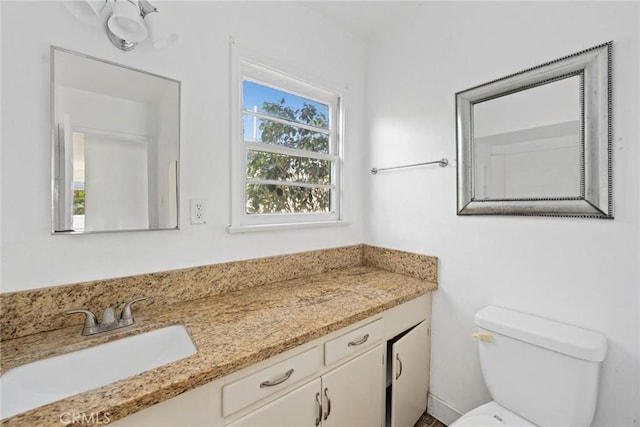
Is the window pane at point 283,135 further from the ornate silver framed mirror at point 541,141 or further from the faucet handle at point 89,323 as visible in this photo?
the faucet handle at point 89,323

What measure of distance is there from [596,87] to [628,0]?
1.07ft

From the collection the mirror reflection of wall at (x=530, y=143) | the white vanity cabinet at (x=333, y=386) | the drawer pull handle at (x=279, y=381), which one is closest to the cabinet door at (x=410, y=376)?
the white vanity cabinet at (x=333, y=386)

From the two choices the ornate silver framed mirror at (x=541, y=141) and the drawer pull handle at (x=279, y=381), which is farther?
the ornate silver framed mirror at (x=541, y=141)

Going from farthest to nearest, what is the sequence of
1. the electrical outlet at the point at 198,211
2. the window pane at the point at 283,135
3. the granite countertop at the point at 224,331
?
the window pane at the point at 283,135 < the electrical outlet at the point at 198,211 < the granite countertop at the point at 224,331

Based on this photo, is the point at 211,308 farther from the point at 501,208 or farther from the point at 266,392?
the point at 501,208

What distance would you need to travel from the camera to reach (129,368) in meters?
1.01

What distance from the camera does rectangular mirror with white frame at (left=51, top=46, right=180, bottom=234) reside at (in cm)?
106

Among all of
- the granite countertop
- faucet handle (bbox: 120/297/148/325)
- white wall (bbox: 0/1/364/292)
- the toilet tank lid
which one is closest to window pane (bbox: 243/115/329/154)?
white wall (bbox: 0/1/364/292)

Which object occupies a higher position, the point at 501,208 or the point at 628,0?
the point at 628,0

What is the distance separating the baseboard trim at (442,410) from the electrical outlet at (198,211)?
5.61 ft

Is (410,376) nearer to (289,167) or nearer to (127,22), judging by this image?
(289,167)

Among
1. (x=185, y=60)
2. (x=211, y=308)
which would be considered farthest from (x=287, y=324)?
(x=185, y=60)

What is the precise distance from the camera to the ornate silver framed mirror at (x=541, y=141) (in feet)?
3.64

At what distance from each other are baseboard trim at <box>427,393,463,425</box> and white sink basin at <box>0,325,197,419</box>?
59.5 inches
